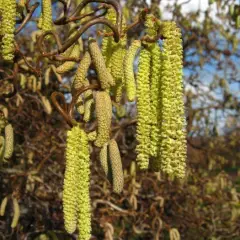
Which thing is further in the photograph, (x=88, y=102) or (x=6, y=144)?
(x=6, y=144)

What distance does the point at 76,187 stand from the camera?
1.11 meters

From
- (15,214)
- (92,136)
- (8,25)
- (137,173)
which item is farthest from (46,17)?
(137,173)

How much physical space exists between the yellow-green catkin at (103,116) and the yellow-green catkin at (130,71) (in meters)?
0.06

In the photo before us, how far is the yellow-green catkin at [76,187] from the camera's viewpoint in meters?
1.10

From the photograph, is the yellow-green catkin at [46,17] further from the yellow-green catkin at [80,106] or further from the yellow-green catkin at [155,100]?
the yellow-green catkin at [155,100]

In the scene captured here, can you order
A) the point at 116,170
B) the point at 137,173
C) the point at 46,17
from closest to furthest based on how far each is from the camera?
the point at 116,170 < the point at 46,17 < the point at 137,173

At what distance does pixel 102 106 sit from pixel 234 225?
3.21m

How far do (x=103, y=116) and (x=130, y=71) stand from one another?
0.13m

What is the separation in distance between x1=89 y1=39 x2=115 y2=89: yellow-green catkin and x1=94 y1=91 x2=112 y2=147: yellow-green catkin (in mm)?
25

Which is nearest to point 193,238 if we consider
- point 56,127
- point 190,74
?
point 56,127

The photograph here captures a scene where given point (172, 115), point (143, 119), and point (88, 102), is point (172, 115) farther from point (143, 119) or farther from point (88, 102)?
point (88, 102)

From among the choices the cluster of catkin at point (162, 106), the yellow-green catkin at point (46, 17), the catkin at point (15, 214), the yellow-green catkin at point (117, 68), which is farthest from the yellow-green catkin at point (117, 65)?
the catkin at point (15, 214)

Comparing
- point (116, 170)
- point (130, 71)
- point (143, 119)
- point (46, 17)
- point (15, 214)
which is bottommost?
point (15, 214)

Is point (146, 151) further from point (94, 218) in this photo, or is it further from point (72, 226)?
point (94, 218)
